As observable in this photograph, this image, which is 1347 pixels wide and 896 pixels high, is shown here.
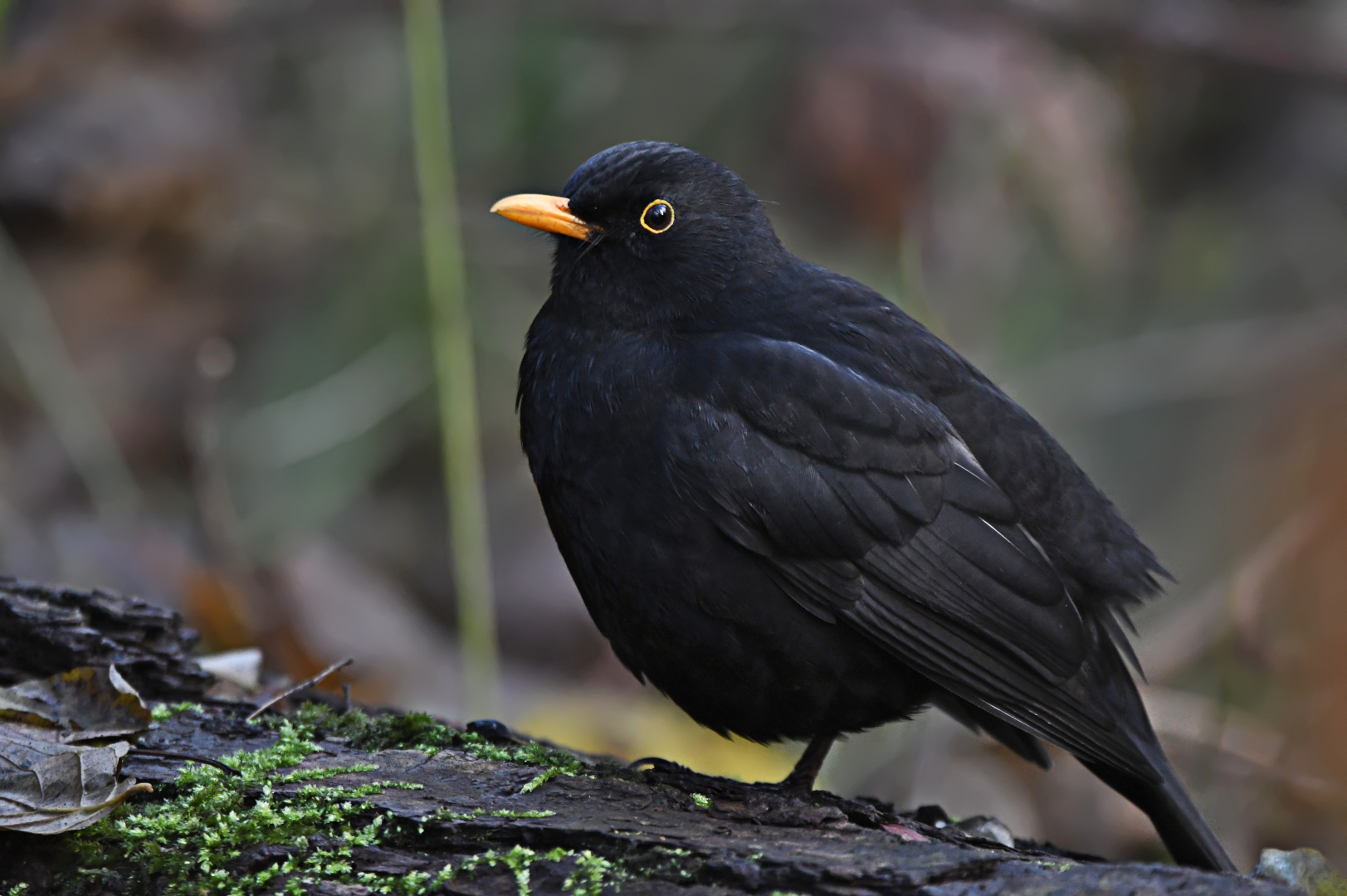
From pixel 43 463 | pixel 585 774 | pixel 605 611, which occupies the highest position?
pixel 43 463

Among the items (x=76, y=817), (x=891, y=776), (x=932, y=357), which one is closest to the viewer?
(x=76, y=817)

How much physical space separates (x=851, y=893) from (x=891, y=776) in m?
4.47

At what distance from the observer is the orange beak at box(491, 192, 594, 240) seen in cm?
373

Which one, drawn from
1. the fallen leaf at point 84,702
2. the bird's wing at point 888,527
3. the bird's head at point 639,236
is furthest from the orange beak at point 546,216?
the fallen leaf at point 84,702

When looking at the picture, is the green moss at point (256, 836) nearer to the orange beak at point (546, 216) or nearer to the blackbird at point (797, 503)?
the blackbird at point (797, 503)

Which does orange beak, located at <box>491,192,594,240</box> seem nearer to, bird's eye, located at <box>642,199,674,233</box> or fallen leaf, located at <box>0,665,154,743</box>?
bird's eye, located at <box>642,199,674,233</box>

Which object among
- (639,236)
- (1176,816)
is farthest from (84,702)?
(1176,816)

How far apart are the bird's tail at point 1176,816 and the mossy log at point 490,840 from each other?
2.08 feet

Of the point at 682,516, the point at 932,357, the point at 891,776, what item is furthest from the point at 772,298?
the point at 891,776

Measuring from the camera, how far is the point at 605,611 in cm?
340

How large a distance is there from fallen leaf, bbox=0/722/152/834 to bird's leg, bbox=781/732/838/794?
1.60 metres

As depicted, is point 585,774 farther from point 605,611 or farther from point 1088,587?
point 1088,587

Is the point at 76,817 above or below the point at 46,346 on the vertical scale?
below

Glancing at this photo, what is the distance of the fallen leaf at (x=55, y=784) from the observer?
8.63ft
